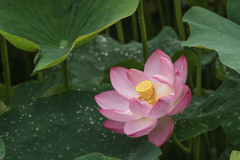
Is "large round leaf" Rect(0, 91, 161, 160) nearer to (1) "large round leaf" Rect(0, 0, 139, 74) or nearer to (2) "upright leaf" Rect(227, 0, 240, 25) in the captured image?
(1) "large round leaf" Rect(0, 0, 139, 74)

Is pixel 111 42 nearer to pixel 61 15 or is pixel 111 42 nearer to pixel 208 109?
pixel 61 15

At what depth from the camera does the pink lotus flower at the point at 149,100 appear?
30.7 inches

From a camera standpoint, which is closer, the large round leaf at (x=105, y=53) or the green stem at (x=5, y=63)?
the green stem at (x=5, y=63)

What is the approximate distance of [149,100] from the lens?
2.79 feet

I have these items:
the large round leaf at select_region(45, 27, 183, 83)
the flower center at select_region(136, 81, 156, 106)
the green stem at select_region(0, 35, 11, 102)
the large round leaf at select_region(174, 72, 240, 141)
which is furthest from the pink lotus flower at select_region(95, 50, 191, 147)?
the large round leaf at select_region(45, 27, 183, 83)

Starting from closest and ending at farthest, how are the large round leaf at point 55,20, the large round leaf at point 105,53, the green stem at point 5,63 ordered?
the large round leaf at point 55,20 < the green stem at point 5,63 < the large round leaf at point 105,53

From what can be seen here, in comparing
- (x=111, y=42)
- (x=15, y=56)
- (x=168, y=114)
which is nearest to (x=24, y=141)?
(x=168, y=114)

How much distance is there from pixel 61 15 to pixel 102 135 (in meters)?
0.32

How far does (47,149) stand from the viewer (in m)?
0.87

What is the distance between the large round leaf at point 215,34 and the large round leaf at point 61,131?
0.77 feet

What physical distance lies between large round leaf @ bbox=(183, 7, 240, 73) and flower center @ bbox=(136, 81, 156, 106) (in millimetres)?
106

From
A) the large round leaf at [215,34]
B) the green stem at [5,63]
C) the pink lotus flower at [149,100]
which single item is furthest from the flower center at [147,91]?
the green stem at [5,63]

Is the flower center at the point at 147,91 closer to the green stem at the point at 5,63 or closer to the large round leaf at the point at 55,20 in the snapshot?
the large round leaf at the point at 55,20

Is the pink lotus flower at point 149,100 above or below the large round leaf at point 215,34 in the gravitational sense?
below
